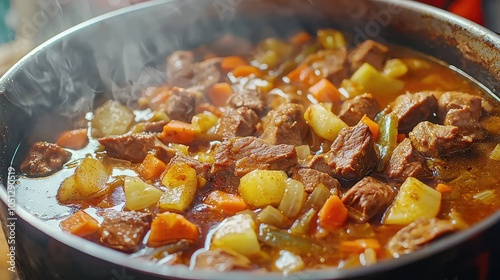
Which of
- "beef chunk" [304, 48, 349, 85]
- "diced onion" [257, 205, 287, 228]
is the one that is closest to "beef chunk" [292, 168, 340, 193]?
"diced onion" [257, 205, 287, 228]

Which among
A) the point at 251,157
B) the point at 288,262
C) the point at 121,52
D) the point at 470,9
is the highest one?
the point at 470,9

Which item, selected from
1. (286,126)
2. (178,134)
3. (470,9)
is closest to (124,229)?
(178,134)

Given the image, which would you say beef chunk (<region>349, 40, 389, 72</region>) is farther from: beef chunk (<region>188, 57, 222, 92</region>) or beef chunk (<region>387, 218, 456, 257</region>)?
beef chunk (<region>387, 218, 456, 257</region>)

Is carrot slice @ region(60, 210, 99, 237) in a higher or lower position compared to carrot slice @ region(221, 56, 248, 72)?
lower

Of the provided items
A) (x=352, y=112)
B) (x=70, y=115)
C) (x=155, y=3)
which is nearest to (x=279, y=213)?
(x=352, y=112)

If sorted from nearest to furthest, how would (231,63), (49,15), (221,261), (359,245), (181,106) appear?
(221,261) < (359,245) < (181,106) < (231,63) < (49,15)

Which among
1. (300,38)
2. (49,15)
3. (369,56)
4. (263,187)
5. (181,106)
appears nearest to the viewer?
(263,187)

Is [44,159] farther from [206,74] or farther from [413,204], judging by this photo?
[413,204]

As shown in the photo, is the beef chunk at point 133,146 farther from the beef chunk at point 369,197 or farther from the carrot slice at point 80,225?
the beef chunk at point 369,197
